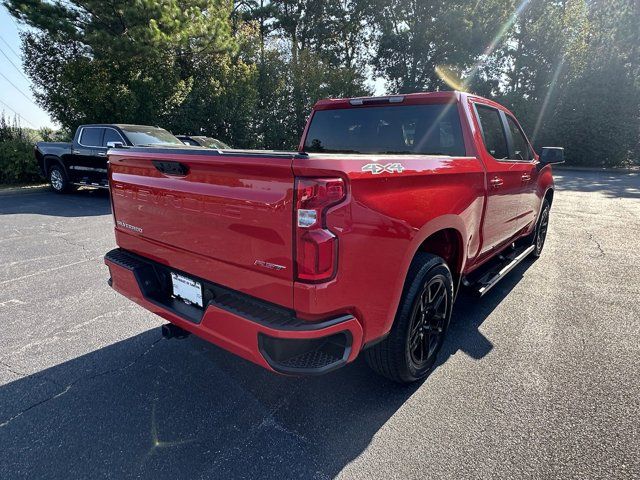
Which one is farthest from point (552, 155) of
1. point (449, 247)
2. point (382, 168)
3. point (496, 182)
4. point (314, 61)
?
point (314, 61)

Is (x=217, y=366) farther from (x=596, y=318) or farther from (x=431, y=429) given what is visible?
(x=596, y=318)

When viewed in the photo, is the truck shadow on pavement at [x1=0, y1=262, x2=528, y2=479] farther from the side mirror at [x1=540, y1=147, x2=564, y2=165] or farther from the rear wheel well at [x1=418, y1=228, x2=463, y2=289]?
the side mirror at [x1=540, y1=147, x2=564, y2=165]

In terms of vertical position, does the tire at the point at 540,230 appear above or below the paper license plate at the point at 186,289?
below

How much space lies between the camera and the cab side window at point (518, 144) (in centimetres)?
416

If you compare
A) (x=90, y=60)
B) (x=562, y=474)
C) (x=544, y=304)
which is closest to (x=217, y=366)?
(x=562, y=474)

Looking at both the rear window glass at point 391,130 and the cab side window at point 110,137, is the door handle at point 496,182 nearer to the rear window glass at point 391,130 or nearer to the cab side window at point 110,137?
the rear window glass at point 391,130

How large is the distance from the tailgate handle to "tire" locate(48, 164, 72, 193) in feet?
33.4

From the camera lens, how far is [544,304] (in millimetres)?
4004

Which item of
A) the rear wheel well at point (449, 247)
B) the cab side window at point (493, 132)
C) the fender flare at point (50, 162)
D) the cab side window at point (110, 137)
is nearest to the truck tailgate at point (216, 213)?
the rear wheel well at point (449, 247)

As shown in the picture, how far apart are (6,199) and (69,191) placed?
140cm

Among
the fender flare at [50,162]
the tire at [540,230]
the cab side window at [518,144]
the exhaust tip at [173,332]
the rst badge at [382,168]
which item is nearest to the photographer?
the rst badge at [382,168]

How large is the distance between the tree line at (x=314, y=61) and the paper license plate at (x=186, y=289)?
12.5 meters

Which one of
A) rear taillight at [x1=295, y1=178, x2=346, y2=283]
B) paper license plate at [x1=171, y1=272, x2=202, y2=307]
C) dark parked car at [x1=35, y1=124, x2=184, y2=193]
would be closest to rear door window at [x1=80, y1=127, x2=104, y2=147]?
dark parked car at [x1=35, y1=124, x2=184, y2=193]

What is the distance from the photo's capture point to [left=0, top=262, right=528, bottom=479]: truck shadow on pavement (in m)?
2.00
